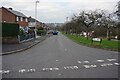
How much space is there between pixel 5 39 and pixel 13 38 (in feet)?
3.31

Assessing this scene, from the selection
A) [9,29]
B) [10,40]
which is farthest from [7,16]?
[10,40]

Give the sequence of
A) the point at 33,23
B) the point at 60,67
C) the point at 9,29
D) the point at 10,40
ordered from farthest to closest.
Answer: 1. the point at 33,23
2. the point at 9,29
3. the point at 10,40
4. the point at 60,67

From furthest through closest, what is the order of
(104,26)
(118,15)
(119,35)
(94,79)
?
(104,26)
(119,35)
(118,15)
(94,79)

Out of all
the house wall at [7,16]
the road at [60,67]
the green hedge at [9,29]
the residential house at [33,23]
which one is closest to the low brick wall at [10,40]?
the green hedge at [9,29]

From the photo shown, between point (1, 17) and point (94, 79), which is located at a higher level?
point (1, 17)

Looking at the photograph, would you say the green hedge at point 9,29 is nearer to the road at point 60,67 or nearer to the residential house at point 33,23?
the road at point 60,67

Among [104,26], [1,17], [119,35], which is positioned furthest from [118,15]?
[1,17]

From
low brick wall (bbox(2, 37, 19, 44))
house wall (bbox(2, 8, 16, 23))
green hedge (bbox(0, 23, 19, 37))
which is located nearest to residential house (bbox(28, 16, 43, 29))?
house wall (bbox(2, 8, 16, 23))

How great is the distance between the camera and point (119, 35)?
43.7 m

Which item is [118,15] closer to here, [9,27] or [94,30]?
[9,27]

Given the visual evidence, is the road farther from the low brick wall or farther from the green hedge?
the green hedge

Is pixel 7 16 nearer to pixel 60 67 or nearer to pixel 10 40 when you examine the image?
pixel 10 40

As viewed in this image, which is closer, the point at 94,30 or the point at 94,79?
the point at 94,79

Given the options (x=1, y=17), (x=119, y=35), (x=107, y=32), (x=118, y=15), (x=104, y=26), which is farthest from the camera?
(x=1, y=17)
